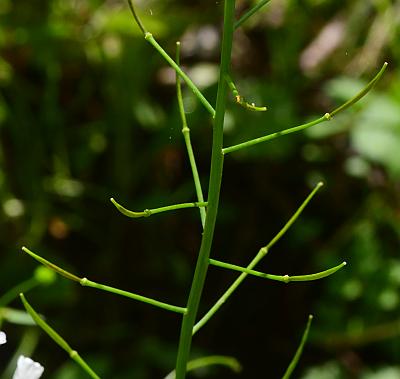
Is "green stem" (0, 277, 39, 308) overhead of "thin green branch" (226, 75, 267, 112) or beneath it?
beneath

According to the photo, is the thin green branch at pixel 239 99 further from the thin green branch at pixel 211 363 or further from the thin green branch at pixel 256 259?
the thin green branch at pixel 211 363

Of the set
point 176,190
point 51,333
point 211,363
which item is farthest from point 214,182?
point 176,190

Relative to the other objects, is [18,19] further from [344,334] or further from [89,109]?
[344,334]

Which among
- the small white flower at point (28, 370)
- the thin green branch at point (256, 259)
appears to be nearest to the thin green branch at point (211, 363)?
the thin green branch at point (256, 259)

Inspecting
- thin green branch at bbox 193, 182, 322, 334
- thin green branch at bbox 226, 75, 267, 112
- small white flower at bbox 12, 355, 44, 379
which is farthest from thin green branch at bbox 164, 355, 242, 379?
thin green branch at bbox 226, 75, 267, 112

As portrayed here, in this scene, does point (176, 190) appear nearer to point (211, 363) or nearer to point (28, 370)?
point (211, 363)

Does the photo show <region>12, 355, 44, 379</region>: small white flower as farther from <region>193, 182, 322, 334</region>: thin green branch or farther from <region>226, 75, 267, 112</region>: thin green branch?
<region>226, 75, 267, 112</region>: thin green branch
